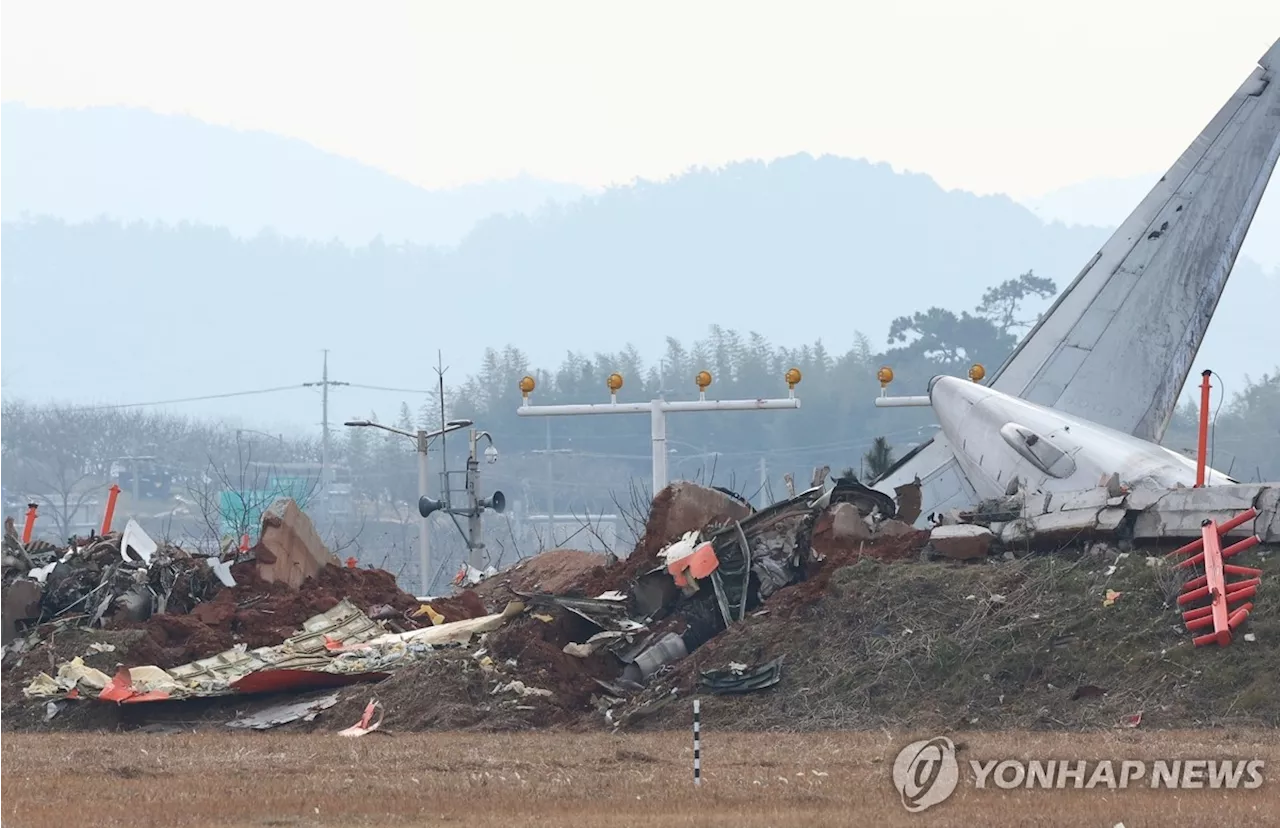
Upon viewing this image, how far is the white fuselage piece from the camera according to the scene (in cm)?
2422

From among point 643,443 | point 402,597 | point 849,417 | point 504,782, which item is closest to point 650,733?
point 504,782

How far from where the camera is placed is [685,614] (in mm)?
22656

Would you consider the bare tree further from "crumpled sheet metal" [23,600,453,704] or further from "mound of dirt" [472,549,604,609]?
"crumpled sheet metal" [23,600,453,704]

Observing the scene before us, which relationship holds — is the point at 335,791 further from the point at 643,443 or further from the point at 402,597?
the point at 643,443

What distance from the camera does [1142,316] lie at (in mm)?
29484

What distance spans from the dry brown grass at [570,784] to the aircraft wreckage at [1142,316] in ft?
40.2

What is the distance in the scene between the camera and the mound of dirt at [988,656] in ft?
59.1

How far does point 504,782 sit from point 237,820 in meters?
2.45

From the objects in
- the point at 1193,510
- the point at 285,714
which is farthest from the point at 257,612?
the point at 1193,510

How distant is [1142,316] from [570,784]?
18.6 metres

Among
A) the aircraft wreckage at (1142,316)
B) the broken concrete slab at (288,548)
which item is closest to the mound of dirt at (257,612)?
the broken concrete slab at (288,548)

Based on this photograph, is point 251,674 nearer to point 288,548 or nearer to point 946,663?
point 288,548

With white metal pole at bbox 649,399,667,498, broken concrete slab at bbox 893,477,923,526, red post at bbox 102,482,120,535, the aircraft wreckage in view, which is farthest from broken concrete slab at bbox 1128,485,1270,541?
white metal pole at bbox 649,399,667,498

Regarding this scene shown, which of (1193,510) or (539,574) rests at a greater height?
(1193,510)
